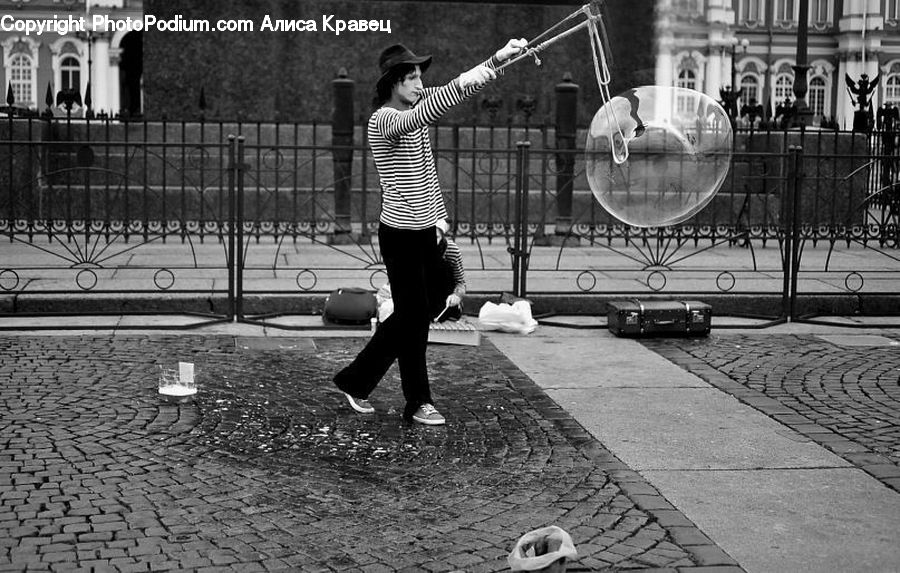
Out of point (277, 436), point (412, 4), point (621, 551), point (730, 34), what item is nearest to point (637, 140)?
point (277, 436)

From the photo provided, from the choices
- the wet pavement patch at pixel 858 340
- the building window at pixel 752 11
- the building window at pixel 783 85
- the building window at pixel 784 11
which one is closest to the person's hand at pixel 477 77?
the wet pavement patch at pixel 858 340

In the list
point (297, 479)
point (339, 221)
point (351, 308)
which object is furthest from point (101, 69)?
point (297, 479)

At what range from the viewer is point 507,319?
418 inches

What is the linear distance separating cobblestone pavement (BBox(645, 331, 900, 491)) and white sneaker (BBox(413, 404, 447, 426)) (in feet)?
6.36

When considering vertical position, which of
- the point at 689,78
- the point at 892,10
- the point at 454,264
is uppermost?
the point at 892,10

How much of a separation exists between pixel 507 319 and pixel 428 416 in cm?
326

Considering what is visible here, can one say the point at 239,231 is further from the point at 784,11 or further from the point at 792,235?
the point at 784,11

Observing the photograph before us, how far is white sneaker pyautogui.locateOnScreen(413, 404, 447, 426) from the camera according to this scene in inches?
292

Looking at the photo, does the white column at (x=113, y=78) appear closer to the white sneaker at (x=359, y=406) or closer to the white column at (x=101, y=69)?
the white column at (x=101, y=69)

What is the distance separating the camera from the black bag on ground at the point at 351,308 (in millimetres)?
10664

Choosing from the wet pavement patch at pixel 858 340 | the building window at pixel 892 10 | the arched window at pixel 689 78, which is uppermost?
the building window at pixel 892 10

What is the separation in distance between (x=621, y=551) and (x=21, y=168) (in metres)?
14.0

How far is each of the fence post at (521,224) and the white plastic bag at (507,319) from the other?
697mm

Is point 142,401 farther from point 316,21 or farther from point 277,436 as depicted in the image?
point 316,21
